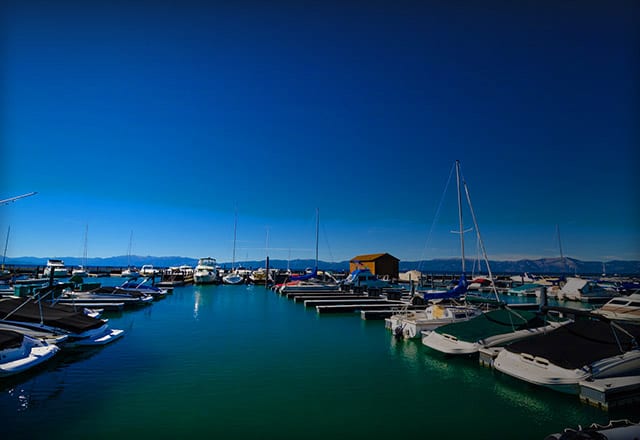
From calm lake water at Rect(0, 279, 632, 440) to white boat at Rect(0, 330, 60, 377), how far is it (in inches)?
25.6

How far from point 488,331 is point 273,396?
10.0m

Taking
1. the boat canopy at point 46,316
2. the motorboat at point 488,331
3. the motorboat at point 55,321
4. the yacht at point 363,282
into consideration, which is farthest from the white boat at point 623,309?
the boat canopy at point 46,316

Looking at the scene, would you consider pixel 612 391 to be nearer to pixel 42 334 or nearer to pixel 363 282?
pixel 42 334

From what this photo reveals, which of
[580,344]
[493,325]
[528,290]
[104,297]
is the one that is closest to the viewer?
[580,344]

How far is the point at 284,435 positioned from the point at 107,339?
44.1 ft

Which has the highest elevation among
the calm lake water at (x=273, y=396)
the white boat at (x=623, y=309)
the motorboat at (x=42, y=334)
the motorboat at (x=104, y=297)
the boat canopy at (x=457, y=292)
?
the boat canopy at (x=457, y=292)

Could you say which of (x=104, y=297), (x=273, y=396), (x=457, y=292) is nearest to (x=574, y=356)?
(x=273, y=396)

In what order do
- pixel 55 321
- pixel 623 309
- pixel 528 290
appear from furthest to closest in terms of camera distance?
pixel 528 290 → pixel 623 309 → pixel 55 321

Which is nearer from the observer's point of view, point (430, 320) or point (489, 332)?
point (489, 332)

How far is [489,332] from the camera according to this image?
1553cm

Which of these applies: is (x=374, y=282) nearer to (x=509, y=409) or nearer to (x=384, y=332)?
(x=384, y=332)

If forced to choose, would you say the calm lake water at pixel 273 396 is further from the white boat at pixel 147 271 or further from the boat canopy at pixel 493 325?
the white boat at pixel 147 271

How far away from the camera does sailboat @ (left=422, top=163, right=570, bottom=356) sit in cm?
1506

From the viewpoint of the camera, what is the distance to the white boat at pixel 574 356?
10500 mm
